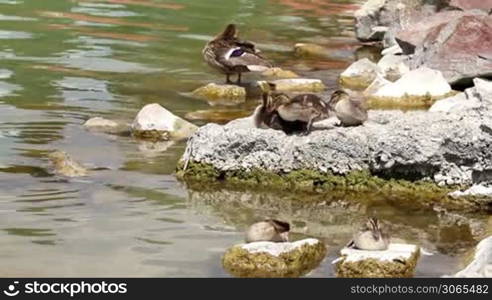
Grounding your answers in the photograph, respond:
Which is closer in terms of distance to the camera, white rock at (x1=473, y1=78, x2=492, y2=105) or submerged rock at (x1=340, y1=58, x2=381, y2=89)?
white rock at (x1=473, y1=78, x2=492, y2=105)

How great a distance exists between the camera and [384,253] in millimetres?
6898

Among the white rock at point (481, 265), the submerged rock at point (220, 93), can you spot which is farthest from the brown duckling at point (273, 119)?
the submerged rock at point (220, 93)

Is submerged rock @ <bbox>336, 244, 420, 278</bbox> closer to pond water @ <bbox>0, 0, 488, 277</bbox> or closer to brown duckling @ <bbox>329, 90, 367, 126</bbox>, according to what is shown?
pond water @ <bbox>0, 0, 488, 277</bbox>

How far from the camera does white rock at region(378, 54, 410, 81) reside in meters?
14.7

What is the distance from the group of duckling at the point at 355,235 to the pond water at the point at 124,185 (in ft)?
0.77

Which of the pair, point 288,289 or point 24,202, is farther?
point 24,202

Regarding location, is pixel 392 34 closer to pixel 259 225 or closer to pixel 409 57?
pixel 409 57

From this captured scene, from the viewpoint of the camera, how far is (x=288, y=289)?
632 cm

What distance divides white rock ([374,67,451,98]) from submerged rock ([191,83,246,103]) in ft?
4.88

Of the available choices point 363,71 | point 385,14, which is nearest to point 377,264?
point 363,71

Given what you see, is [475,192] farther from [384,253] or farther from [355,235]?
[384,253]

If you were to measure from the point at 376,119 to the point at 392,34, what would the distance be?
791 cm

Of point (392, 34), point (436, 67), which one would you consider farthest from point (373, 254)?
point (392, 34)

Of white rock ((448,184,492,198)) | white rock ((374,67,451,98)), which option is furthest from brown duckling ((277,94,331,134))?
white rock ((374,67,451,98))
